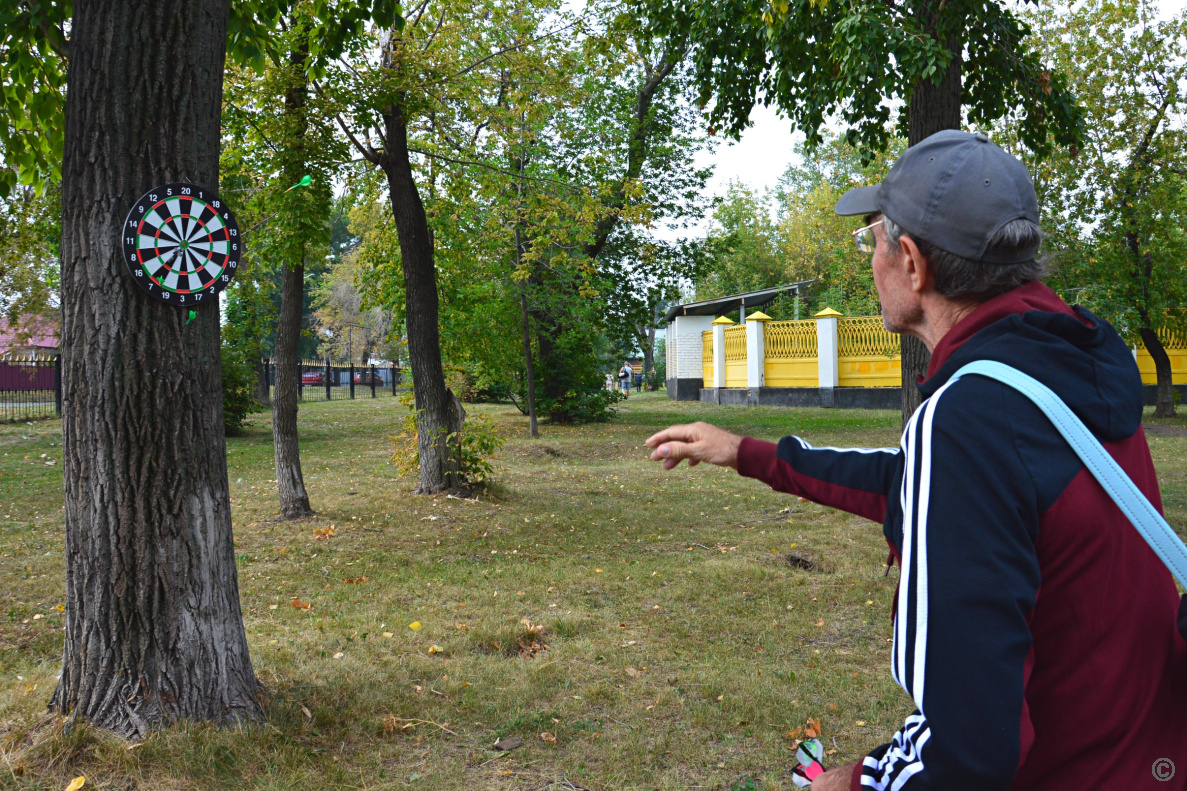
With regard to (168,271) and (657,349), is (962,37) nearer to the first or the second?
(168,271)

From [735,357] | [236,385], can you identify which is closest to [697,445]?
[236,385]

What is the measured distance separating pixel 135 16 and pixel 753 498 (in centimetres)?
888

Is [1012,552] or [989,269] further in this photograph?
[989,269]

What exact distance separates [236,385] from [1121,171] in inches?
787

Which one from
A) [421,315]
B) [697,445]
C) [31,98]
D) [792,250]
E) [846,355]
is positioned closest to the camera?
[697,445]

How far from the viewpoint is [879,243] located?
1574 mm

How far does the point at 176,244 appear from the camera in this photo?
367 cm

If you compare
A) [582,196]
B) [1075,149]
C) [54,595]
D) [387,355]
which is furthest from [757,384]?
[387,355]

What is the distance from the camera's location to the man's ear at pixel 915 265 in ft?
4.73

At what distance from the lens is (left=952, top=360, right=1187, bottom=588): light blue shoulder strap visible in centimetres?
119

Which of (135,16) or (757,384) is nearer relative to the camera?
(135,16)

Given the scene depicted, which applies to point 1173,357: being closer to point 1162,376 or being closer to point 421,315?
point 1162,376

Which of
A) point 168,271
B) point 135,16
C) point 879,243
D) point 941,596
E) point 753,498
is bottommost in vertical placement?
point 753,498

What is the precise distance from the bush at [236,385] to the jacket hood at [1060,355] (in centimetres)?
1826
